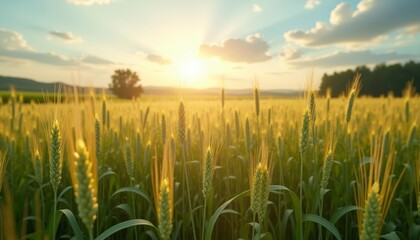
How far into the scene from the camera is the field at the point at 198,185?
118 cm

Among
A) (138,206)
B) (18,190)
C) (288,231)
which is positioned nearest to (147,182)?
(138,206)

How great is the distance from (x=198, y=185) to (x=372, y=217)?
7.21 ft

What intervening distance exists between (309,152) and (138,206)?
219 cm

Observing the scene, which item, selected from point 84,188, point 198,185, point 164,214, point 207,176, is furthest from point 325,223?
point 198,185

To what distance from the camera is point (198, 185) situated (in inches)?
126

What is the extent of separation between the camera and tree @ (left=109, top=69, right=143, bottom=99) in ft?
211

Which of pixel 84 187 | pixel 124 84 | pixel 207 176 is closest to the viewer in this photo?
pixel 84 187

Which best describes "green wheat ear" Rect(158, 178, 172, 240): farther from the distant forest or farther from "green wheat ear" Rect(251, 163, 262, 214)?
the distant forest

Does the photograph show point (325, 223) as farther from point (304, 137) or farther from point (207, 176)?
point (207, 176)

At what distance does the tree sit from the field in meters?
61.6

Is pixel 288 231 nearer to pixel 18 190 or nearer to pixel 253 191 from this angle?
pixel 253 191

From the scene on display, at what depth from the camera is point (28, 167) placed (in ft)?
11.3

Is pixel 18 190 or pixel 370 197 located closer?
pixel 370 197

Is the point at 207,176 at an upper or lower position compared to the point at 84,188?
lower
